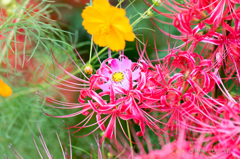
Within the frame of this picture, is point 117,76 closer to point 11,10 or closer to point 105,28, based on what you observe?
point 105,28

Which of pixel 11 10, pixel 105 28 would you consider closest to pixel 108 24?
pixel 105 28

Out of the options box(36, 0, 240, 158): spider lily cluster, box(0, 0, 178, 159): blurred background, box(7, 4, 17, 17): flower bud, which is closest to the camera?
box(36, 0, 240, 158): spider lily cluster

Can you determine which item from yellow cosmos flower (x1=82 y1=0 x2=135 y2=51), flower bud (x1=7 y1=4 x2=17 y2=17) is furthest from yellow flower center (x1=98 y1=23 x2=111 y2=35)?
flower bud (x1=7 y1=4 x2=17 y2=17)

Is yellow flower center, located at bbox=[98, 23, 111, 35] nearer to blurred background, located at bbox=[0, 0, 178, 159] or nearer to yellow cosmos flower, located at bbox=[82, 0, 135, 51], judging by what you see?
yellow cosmos flower, located at bbox=[82, 0, 135, 51]

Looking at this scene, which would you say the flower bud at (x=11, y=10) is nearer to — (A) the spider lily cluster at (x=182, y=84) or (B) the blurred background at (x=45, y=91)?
(B) the blurred background at (x=45, y=91)

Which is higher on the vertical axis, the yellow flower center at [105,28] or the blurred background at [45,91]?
the yellow flower center at [105,28]

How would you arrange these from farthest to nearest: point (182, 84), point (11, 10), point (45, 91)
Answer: point (45, 91) < point (11, 10) < point (182, 84)

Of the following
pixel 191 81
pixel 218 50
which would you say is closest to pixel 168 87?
pixel 191 81

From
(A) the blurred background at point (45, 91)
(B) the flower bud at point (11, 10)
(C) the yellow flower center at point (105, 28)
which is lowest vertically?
(A) the blurred background at point (45, 91)

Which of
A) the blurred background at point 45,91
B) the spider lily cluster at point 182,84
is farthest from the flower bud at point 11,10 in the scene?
the spider lily cluster at point 182,84

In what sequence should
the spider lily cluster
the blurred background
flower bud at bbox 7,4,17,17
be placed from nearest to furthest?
the spider lily cluster < flower bud at bbox 7,4,17,17 < the blurred background
